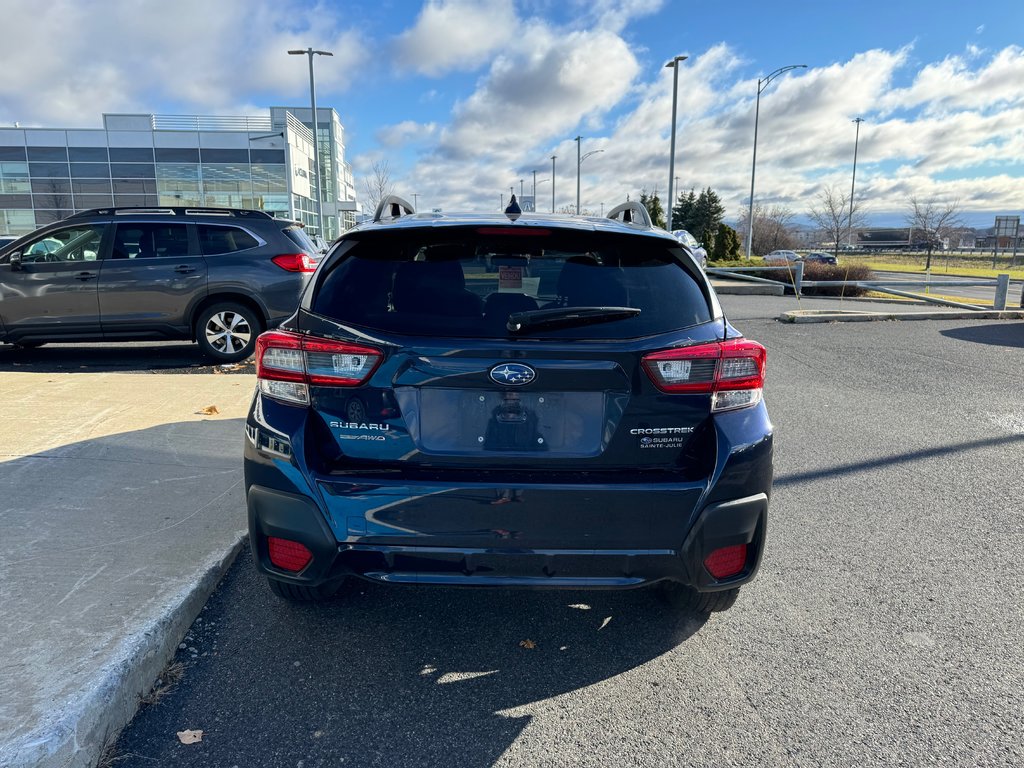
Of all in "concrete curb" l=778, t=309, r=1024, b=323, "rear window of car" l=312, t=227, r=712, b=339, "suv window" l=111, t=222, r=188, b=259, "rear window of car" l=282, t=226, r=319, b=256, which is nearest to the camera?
"rear window of car" l=312, t=227, r=712, b=339

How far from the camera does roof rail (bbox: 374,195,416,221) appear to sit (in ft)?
11.8

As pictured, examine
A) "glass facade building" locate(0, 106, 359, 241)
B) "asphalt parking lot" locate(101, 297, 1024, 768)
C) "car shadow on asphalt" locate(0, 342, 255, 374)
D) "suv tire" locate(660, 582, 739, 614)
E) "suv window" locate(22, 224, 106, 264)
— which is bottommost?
"asphalt parking lot" locate(101, 297, 1024, 768)

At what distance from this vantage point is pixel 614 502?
246cm

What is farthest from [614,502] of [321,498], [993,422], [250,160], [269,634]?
[250,160]

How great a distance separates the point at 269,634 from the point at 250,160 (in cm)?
4589

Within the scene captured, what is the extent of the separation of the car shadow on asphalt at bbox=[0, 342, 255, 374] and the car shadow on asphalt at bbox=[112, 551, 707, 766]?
19.2 feet

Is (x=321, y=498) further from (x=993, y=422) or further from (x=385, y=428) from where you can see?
(x=993, y=422)

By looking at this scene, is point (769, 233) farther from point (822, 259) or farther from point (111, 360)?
point (111, 360)

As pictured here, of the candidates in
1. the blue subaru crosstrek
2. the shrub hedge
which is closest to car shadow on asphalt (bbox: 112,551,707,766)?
the blue subaru crosstrek

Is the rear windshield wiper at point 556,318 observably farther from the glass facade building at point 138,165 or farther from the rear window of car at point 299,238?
the glass facade building at point 138,165

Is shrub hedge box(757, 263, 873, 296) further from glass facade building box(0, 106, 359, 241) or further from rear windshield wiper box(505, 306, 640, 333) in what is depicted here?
glass facade building box(0, 106, 359, 241)

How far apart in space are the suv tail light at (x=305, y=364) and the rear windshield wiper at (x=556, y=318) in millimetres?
485

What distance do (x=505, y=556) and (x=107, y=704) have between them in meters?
1.38

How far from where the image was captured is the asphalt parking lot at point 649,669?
7.78 ft
